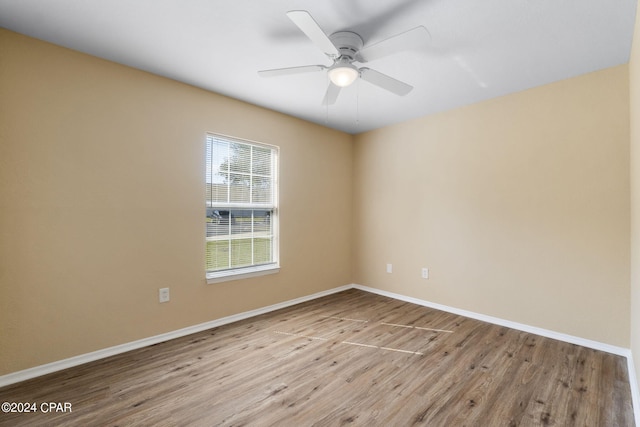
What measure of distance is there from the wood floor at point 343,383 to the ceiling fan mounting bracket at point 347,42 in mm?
2364

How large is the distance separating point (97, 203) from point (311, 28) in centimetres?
214

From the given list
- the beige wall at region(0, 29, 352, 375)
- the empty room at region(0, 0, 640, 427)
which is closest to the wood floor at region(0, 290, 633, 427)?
the empty room at region(0, 0, 640, 427)

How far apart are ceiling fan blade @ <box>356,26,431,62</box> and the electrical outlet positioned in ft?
8.53

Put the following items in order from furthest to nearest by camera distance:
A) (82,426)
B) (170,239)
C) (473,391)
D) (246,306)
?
(246,306)
(170,239)
(473,391)
(82,426)

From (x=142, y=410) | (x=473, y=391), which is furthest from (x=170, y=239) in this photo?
(x=473, y=391)

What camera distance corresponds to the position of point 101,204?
2.36m

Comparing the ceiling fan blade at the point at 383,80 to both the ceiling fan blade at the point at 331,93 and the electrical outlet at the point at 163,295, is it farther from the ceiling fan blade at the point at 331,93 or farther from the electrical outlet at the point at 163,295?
the electrical outlet at the point at 163,295

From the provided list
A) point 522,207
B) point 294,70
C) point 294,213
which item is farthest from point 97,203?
point 522,207

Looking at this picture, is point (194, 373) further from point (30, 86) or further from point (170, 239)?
point (30, 86)

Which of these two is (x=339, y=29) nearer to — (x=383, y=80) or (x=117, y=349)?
(x=383, y=80)

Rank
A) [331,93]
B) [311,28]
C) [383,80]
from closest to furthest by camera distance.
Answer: [311,28] < [383,80] < [331,93]

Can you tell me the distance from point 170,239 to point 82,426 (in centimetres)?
147

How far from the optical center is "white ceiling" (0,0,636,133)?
177 cm

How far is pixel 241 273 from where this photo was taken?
3.20m
